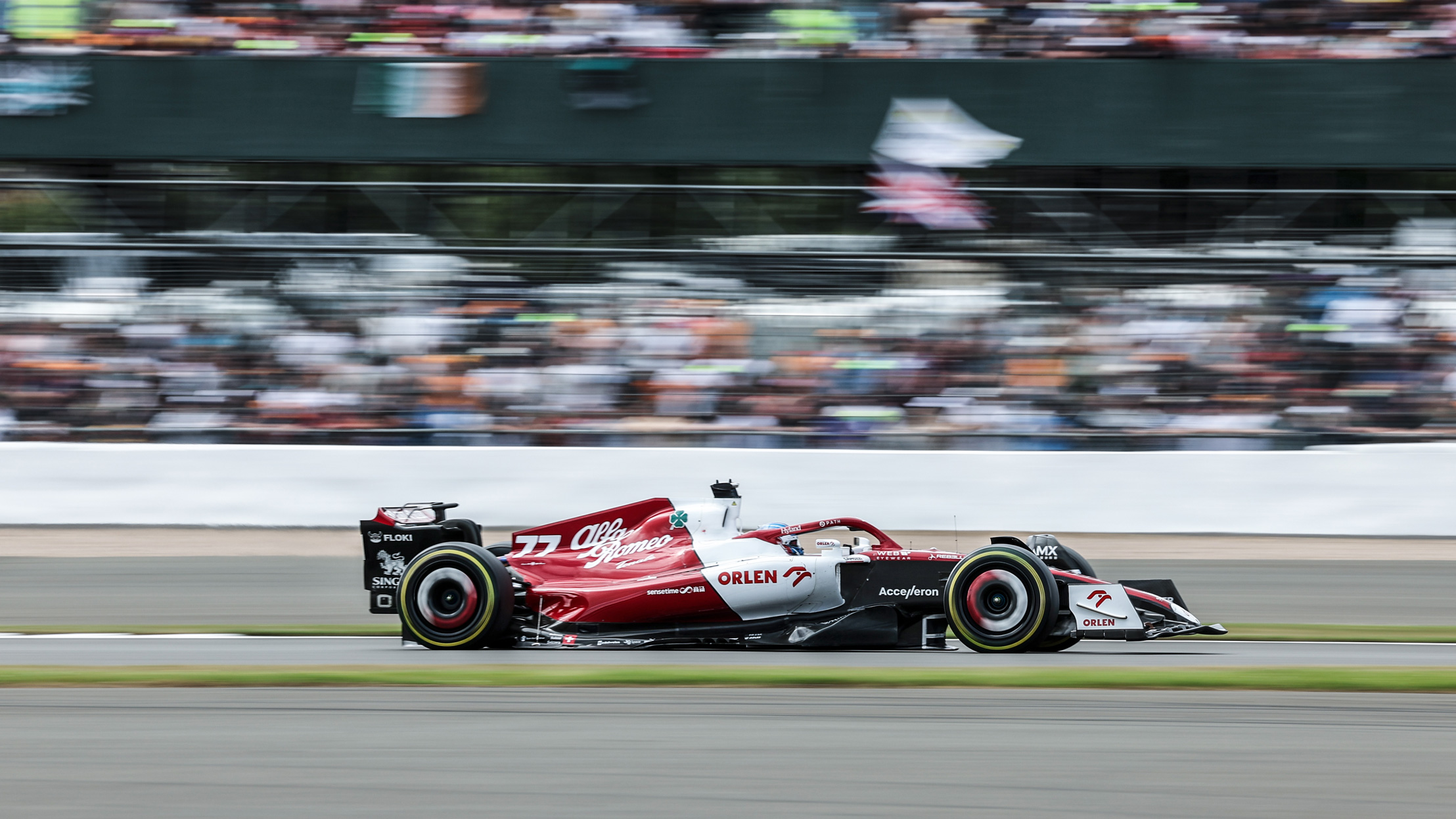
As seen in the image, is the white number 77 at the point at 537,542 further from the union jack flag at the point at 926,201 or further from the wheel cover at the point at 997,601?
the union jack flag at the point at 926,201

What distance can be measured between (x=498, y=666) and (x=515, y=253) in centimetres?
673

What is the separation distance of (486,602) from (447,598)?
0.22 meters

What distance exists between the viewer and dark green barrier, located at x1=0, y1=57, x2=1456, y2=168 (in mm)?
13633

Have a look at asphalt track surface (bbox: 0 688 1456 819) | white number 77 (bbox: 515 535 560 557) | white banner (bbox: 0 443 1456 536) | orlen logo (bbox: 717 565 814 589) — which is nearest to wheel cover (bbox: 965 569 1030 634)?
orlen logo (bbox: 717 565 814 589)

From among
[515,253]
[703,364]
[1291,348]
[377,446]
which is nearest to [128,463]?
[377,446]

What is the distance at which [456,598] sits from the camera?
7320 millimetres

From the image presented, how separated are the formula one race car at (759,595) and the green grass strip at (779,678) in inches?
19.5

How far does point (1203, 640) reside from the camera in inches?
307

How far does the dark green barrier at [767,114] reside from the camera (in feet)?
44.7

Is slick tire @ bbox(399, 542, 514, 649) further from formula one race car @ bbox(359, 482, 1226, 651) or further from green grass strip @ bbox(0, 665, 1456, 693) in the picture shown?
green grass strip @ bbox(0, 665, 1456, 693)

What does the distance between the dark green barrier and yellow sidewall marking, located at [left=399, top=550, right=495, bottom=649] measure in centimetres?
757

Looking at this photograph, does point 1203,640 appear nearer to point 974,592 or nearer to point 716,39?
point 974,592

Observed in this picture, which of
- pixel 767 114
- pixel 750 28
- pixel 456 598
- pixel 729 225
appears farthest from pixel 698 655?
pixel 750 28

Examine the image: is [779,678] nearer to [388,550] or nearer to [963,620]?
[963,620]
